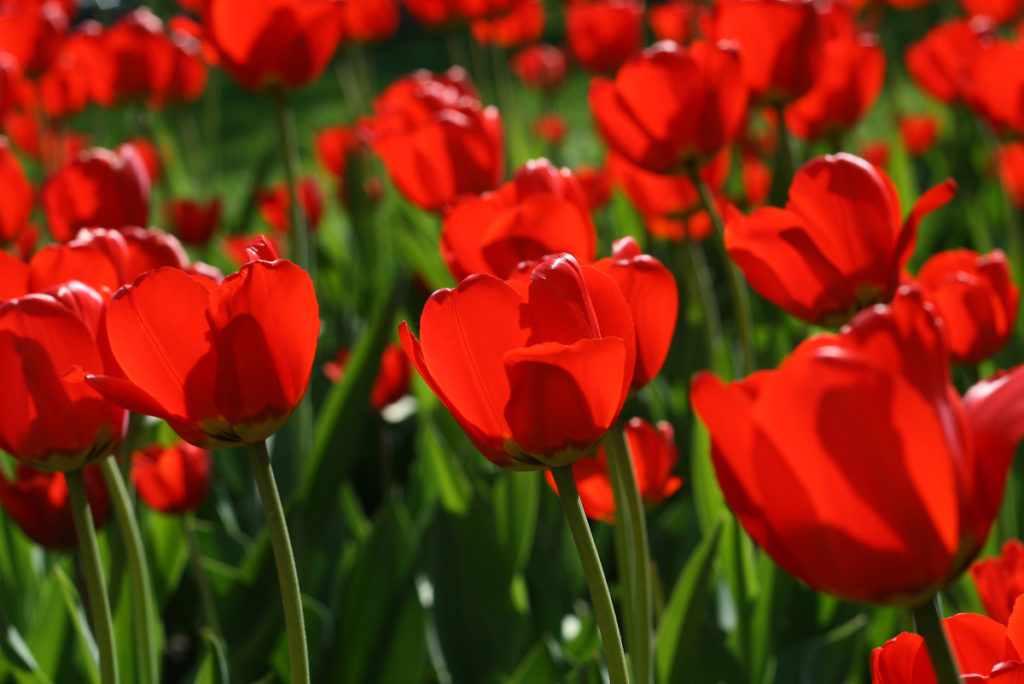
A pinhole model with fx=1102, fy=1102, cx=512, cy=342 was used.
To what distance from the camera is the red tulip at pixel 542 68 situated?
13.3 ft

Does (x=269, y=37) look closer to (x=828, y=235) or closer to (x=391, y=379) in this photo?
(x=391, y=379)

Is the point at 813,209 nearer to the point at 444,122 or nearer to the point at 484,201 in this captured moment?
the point at 484,201

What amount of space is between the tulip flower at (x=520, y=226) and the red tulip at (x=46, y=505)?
52cm

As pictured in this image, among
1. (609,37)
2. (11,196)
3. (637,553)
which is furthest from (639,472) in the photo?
(609,37)

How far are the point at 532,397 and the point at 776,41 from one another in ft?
3.51

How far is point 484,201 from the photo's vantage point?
102 centimetres

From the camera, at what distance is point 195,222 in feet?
8.66

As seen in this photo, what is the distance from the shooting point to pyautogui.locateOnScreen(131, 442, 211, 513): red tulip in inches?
50.6

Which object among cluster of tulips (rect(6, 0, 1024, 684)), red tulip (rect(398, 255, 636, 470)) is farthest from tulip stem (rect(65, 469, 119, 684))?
red tulip (rect(398, 255, 636, 470))

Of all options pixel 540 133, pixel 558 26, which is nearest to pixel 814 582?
pixel 540 133

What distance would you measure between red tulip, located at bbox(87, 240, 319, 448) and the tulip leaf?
504 millimetres

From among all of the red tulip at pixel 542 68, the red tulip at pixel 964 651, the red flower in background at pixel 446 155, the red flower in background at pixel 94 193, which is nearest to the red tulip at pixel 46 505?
the red flower in background at pixel 94 193

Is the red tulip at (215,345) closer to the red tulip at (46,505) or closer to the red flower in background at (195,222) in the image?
the red tulip at (46,505)

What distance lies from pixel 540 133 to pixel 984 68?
245 centimetres
